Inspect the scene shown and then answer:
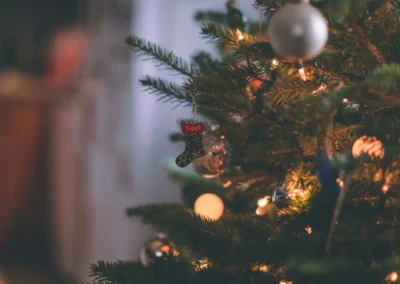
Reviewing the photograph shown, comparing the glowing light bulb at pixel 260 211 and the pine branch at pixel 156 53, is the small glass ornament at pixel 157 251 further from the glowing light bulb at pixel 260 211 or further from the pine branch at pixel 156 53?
the pine branch at pixel 156 53

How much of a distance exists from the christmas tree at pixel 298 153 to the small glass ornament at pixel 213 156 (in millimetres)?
18

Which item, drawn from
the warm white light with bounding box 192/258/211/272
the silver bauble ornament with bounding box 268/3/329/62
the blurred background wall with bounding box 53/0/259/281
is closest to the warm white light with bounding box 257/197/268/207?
the warm white light with bounding box 192/258/211/272

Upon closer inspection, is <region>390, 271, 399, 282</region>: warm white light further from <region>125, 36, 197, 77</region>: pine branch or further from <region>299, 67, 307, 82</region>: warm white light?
<region>125, 36, 197, 77</region>: pine branch

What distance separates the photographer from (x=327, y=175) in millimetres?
→ 563

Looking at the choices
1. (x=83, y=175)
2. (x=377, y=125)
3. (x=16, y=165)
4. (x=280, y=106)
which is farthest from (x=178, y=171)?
(x=16, y=165)

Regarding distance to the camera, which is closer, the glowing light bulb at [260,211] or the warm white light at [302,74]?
the warm white light at [302,74]

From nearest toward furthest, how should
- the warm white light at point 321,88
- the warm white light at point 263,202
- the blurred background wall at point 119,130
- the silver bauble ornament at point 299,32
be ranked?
the silver bauble ornament at point 299,32, the warm white light at point 321,88, the warm white light at point 263,202, the blurred background wall at point 119,130

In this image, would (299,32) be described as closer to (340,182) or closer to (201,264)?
(340,182)

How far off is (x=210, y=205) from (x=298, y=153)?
25 centimetres

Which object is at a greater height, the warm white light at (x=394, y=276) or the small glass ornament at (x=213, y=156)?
the small glass ornament at (x=213, y=156)

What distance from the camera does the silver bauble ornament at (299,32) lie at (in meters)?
0.46

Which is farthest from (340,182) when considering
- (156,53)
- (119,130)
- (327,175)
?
(119,130)

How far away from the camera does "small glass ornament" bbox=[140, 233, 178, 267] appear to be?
2.25 ft

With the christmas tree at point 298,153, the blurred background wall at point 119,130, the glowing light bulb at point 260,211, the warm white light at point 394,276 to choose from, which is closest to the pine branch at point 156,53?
the christmas tree at point 298,153
